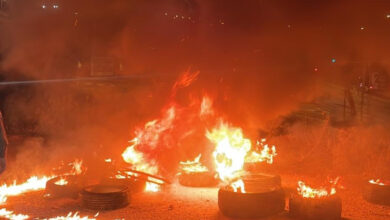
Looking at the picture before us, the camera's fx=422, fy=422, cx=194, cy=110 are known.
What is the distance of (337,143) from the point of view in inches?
391

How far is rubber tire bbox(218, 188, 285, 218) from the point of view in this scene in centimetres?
605

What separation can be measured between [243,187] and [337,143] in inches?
163

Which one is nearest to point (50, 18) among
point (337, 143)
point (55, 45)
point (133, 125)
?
point (55, 45)

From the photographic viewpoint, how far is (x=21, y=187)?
7801 millimetres

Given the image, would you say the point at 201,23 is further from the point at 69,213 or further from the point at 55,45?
the point at 69,213

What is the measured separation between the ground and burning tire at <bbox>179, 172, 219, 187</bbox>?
0.36m

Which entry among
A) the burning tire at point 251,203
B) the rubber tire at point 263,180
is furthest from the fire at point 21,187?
the rubber tire at point 263,180

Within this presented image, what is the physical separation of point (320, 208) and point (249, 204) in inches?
38.5

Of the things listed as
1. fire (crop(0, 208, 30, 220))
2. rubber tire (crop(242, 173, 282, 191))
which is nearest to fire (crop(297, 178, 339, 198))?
rubber tire (crop(242, 173, 282, 191))

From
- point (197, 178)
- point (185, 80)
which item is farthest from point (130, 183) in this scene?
point (185, 80)

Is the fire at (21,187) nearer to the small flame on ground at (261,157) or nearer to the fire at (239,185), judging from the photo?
the fire at (239,185)

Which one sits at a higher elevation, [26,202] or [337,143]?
[337,143]

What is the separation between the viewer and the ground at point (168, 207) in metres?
6.25

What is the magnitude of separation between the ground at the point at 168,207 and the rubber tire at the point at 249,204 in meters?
0.15
